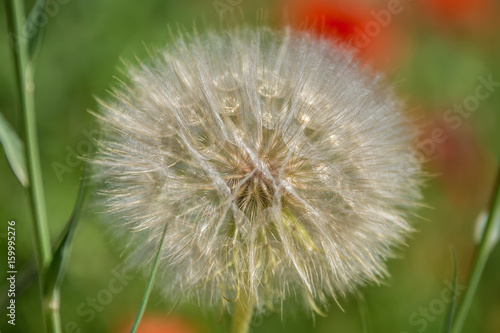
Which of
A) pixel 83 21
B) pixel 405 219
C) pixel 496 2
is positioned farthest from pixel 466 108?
pixel 83 21

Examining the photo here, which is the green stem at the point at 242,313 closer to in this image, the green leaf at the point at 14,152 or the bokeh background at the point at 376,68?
the green leaf at the point at 14,152

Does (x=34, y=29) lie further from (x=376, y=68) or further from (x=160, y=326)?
(x=376, y=68)

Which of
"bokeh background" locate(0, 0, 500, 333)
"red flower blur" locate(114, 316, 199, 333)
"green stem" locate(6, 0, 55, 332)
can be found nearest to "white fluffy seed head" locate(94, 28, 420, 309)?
"green stem" locate(6, 0, 55, 332)

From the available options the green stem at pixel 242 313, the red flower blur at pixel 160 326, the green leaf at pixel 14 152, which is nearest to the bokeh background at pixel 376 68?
the red flower blur at pixel 160 326

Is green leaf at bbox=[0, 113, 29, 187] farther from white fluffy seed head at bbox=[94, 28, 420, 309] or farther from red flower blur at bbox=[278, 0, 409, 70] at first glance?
red flower blur at bbox=[278, 0, 409, 70]

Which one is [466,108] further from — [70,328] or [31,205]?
[31,205]
